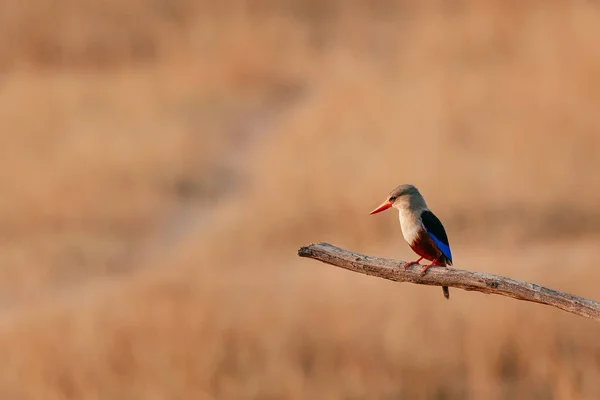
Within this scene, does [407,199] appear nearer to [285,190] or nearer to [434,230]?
[434,230]

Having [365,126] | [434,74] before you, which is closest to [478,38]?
[434,74]

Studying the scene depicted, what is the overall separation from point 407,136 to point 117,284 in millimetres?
5509

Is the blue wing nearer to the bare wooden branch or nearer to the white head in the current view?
the white head

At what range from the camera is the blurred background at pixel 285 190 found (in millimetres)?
7531

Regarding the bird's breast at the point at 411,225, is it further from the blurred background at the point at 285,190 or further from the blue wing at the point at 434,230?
the blurred background at the point at 285,190

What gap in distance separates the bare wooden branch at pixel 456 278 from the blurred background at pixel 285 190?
14.3 ft

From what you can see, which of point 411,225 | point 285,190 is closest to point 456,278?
point 411,225

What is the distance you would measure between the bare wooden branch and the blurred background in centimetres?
435

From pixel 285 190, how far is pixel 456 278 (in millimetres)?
10062

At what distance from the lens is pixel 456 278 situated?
2.74 meters

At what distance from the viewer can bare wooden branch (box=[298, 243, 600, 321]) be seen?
102 inches

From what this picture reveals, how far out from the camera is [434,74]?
56.9ft

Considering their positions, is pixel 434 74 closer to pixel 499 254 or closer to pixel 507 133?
pixel 507 133

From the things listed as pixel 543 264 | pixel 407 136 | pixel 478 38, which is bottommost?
pixel 543 264
